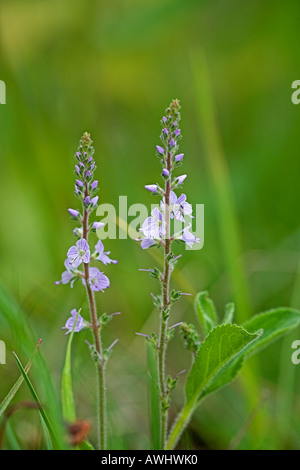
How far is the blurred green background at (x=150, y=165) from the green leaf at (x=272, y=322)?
1.69 feet

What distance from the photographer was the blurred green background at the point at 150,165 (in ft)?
7.58

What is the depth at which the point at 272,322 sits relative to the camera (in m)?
1.65

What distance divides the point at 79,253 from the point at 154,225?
0.20 meters

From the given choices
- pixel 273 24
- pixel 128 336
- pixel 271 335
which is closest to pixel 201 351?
pixel 271 335

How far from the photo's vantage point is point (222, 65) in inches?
148

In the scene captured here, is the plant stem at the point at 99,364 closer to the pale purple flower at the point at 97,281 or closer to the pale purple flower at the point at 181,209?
the pale purple flower at the point at 97,281

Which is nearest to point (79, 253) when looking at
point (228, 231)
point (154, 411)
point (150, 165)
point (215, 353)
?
point (215, 353)

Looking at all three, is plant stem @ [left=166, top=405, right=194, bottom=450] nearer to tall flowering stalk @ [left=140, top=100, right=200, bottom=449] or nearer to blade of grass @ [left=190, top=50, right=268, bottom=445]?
tall flowering stalk @ [left=140, top=100, right=200, bottom=449]

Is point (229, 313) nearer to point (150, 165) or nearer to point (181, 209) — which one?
point (181, 209)

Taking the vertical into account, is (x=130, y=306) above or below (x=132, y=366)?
above

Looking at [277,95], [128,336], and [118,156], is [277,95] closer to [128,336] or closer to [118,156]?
[118,156]

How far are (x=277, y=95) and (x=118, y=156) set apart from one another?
49.9 inches

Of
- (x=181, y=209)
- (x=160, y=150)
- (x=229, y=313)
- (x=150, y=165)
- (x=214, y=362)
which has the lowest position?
(x=214, y=362)

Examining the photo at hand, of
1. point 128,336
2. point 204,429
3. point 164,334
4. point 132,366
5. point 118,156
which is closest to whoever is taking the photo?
point 164,334
